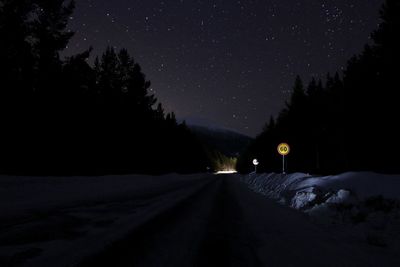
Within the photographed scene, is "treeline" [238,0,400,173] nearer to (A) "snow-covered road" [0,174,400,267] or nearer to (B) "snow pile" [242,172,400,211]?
(B) "snow pile" [242,172,400,211]

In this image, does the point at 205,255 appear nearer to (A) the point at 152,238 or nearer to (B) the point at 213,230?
(A) the point at 152,238

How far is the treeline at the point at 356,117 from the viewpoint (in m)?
37.0

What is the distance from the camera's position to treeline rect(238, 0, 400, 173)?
37.0m

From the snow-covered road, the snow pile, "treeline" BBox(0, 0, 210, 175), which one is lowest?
the snow-covered road

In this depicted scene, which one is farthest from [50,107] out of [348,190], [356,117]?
[356,117]

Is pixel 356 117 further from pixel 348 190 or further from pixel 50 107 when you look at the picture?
pixel 348 190

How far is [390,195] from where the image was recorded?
9.22 meters

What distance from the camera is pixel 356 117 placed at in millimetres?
43219

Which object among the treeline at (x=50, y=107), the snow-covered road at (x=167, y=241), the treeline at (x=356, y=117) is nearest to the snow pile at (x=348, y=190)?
the snow-covered road at (x=167, y=241)

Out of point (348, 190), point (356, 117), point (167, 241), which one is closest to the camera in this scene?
point (167, 241)

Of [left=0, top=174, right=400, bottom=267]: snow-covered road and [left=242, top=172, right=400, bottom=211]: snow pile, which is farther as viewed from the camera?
[left=242, top=172, right=400, bottom=211]: snow pile

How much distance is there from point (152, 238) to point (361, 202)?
→ 5655 millimetres

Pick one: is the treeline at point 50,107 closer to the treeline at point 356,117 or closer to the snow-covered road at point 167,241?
the snow-covered road at point 167,241

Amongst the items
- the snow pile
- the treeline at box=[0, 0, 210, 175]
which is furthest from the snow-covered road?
the treeline at box=[0, 0, 210, 175]
